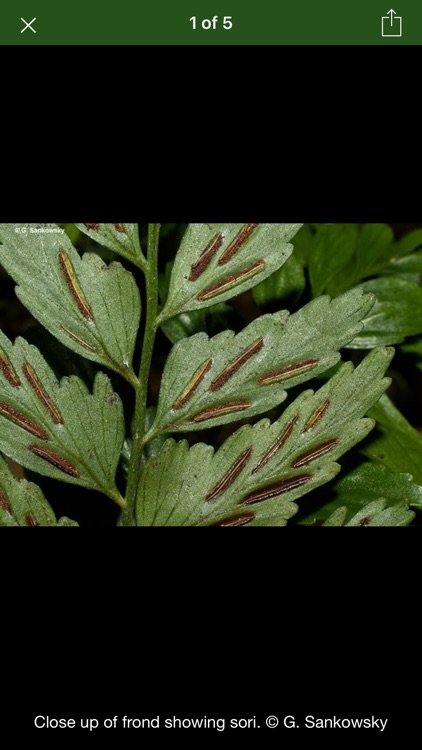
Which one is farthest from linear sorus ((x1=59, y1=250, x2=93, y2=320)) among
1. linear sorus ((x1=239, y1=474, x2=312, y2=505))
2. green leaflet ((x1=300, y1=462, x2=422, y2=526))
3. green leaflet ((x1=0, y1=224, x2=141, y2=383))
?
green leaflet ((x1=300, y1=462, x2=422, y2=526))

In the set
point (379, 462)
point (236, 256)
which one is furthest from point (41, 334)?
point (379, 462)

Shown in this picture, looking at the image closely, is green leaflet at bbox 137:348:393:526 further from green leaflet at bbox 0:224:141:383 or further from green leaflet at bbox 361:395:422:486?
green leaflet at bbox 361:395:422:486

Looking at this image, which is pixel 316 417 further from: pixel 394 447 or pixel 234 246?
pixel 394 447

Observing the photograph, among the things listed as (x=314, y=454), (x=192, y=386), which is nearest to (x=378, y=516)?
(x=314, y=454)

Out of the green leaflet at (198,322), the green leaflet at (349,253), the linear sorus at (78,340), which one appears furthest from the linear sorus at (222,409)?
the green leaflet at (349,253)

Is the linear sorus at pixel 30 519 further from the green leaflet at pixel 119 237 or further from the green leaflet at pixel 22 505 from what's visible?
the green leaflet at pixel 119 237
